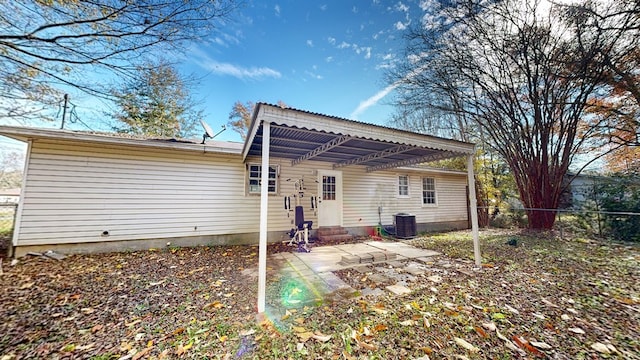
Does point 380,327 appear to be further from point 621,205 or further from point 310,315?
point 621,205

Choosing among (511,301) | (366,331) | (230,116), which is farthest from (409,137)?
(230,116)

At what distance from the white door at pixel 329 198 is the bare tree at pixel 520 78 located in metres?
4.72

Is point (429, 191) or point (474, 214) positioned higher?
point (429, 191)

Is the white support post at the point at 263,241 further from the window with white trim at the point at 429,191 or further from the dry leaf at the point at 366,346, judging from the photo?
the window with white trim at the point at 429,191

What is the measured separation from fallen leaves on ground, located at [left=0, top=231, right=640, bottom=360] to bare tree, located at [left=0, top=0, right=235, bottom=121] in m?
Result: 3.83

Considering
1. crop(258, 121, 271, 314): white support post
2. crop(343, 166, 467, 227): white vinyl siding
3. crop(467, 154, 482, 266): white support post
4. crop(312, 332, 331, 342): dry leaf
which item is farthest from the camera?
crop(343, 166, 467, 227): white vinyl siding

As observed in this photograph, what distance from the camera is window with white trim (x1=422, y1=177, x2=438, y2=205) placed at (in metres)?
9.50

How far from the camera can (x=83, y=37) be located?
13.5 feet

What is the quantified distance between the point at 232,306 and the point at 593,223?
11.5 metres

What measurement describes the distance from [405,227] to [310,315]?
6.00 meters

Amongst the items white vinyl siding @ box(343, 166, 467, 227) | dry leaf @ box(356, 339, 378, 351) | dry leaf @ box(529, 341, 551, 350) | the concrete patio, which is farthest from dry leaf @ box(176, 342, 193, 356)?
white vinyl siding @ box(343, 166, 467, 227)

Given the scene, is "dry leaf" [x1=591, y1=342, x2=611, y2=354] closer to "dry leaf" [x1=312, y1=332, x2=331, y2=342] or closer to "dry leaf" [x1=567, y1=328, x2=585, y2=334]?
"dry leaf" [x1=567, y1=328, x2=585, y2=334]

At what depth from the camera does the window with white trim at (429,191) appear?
950 centimetres

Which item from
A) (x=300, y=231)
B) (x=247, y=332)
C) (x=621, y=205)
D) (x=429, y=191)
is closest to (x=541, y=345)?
(x=247, y=332)
